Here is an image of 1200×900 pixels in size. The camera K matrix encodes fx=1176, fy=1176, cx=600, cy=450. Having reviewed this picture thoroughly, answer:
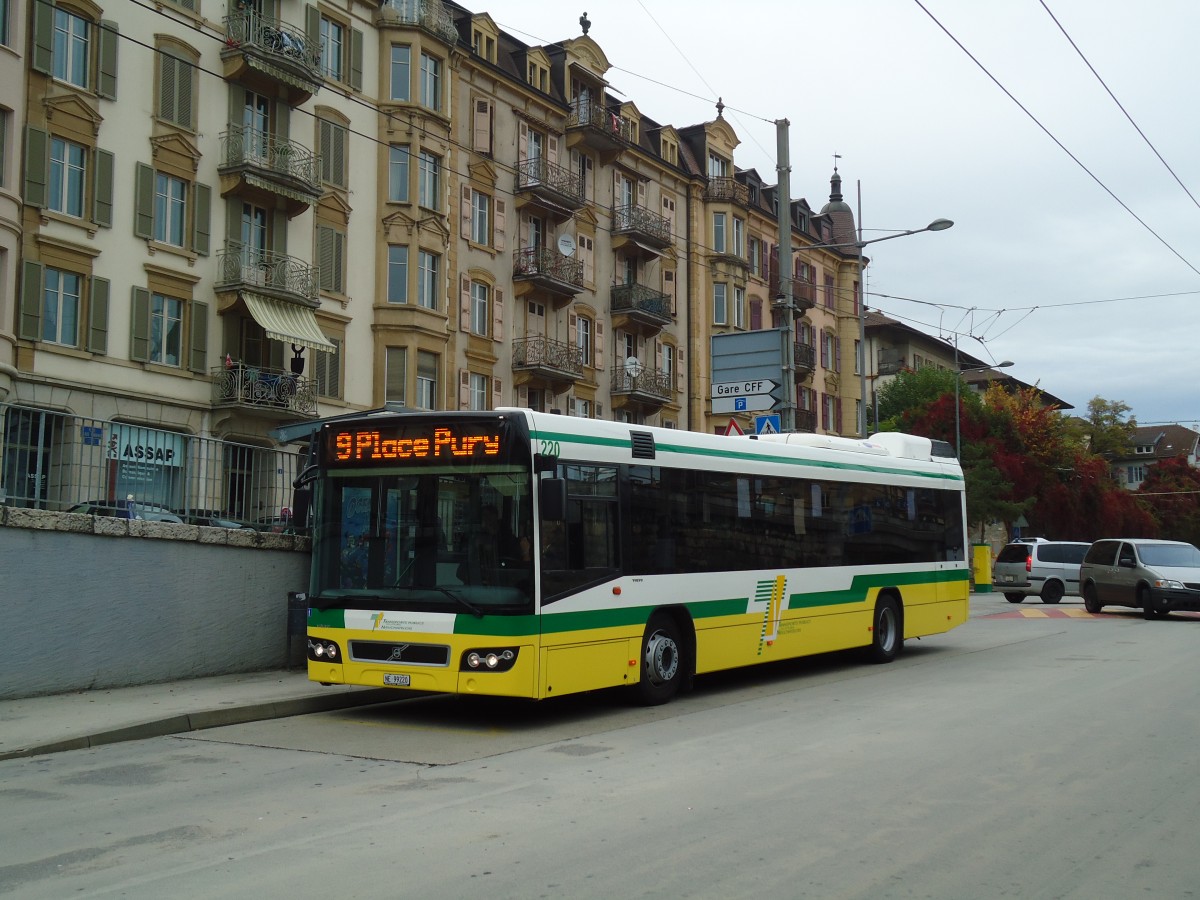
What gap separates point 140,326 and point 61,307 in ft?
5.83

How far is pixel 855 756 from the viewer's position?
350 inches

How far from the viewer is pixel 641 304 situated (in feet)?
140

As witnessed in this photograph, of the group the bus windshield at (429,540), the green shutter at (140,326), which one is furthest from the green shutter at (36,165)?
the bus windshield at (429,540)

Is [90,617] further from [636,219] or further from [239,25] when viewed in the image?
[636,219]

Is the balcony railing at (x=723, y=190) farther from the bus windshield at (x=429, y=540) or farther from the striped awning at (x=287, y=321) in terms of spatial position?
the bus windshield at (x=429, y=540)

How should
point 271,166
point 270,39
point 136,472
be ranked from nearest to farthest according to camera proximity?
1. point 136,472
2. point 271,166
3. point 270,39

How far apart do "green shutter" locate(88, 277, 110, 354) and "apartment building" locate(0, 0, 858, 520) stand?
0.22 ft

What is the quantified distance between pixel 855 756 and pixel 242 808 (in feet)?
14.6

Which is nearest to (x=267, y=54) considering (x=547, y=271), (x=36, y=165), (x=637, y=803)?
(x=36, y=165)

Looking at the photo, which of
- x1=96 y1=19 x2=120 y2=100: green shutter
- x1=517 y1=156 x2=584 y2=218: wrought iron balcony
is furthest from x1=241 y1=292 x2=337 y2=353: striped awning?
x1=517 y1=156 x2=584 y2=218: wrought iron balcony

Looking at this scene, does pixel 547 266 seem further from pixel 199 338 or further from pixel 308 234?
pixel 199 338

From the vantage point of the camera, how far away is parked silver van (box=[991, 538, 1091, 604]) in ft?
116

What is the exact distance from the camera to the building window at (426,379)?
32.7 m

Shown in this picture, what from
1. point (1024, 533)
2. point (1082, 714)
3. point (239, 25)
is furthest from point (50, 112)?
point (1024, 533)
